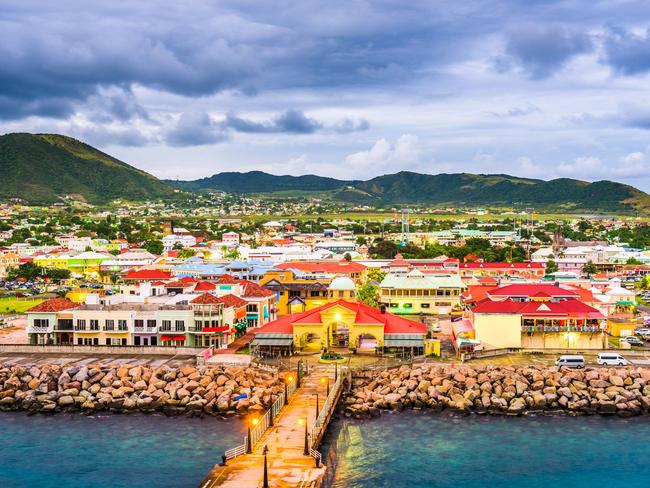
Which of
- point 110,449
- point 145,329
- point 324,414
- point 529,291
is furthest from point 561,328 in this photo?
point 110,449

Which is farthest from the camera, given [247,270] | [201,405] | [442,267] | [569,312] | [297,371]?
[442,267]

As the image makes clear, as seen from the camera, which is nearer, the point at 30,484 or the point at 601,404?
the point at 30,484

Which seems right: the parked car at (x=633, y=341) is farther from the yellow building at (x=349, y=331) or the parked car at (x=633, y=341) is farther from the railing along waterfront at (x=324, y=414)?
the railing along waterfront at (x=324, y=414)

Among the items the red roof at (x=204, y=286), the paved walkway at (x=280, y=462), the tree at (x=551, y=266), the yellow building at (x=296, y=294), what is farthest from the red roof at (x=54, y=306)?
the tree at (x=551, y=266)

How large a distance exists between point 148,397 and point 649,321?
159 ft

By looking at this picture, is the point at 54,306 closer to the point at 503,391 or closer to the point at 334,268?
the point at 503,391

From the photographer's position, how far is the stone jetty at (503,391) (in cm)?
4353

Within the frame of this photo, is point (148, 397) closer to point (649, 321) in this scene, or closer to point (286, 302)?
point (286, 302)

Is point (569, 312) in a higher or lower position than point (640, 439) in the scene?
higher

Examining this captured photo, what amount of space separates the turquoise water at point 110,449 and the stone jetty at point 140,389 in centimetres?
116

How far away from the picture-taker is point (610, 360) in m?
50.3

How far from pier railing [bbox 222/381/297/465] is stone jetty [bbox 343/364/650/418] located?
4.15 meters

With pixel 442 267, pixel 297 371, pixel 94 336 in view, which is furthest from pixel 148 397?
pixel 442 267

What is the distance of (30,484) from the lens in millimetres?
34125
